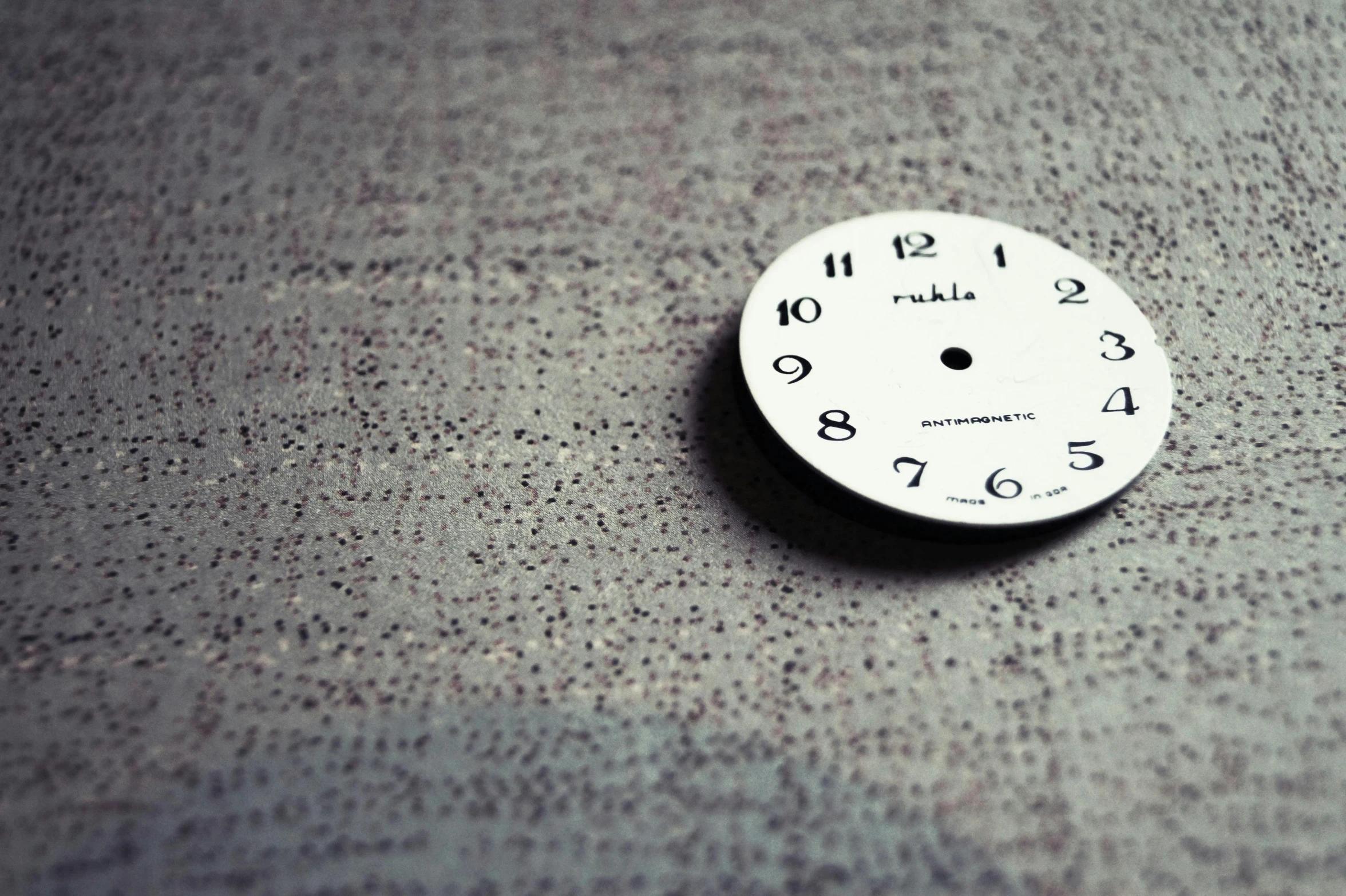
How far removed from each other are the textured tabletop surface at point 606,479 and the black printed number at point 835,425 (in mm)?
59

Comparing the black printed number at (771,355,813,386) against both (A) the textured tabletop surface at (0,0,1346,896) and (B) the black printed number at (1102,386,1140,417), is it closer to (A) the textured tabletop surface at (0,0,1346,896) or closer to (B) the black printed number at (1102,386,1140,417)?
(A) the textured tabletop surface at (0,0,1346,896)

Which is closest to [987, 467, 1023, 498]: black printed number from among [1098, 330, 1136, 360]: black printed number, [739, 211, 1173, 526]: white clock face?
[739, 211, 1173, 526]: white clock face

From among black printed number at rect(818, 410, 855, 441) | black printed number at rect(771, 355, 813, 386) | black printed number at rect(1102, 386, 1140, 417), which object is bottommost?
black printed number at rect(1102, 386, 1140, 417)

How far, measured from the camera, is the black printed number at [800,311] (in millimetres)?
734

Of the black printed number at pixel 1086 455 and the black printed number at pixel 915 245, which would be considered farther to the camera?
the black printed number at pixel 915 245

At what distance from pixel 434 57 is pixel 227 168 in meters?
0.21

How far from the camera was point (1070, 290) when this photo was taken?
0.76 m

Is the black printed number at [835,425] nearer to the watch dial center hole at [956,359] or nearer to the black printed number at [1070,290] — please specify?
the watch dial center hole at [956,359]

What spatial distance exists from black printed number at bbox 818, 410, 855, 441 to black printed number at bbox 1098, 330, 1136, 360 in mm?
195

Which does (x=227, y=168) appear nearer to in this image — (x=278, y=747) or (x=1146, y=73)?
(x=278, y=747)

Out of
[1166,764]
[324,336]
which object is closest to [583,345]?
[324,336]

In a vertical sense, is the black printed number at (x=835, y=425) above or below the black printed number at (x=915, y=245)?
below

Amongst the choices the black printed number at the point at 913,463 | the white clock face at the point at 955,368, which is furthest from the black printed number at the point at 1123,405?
the black printed number at the point at 913,463

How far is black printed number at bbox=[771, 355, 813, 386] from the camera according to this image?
0.71m
